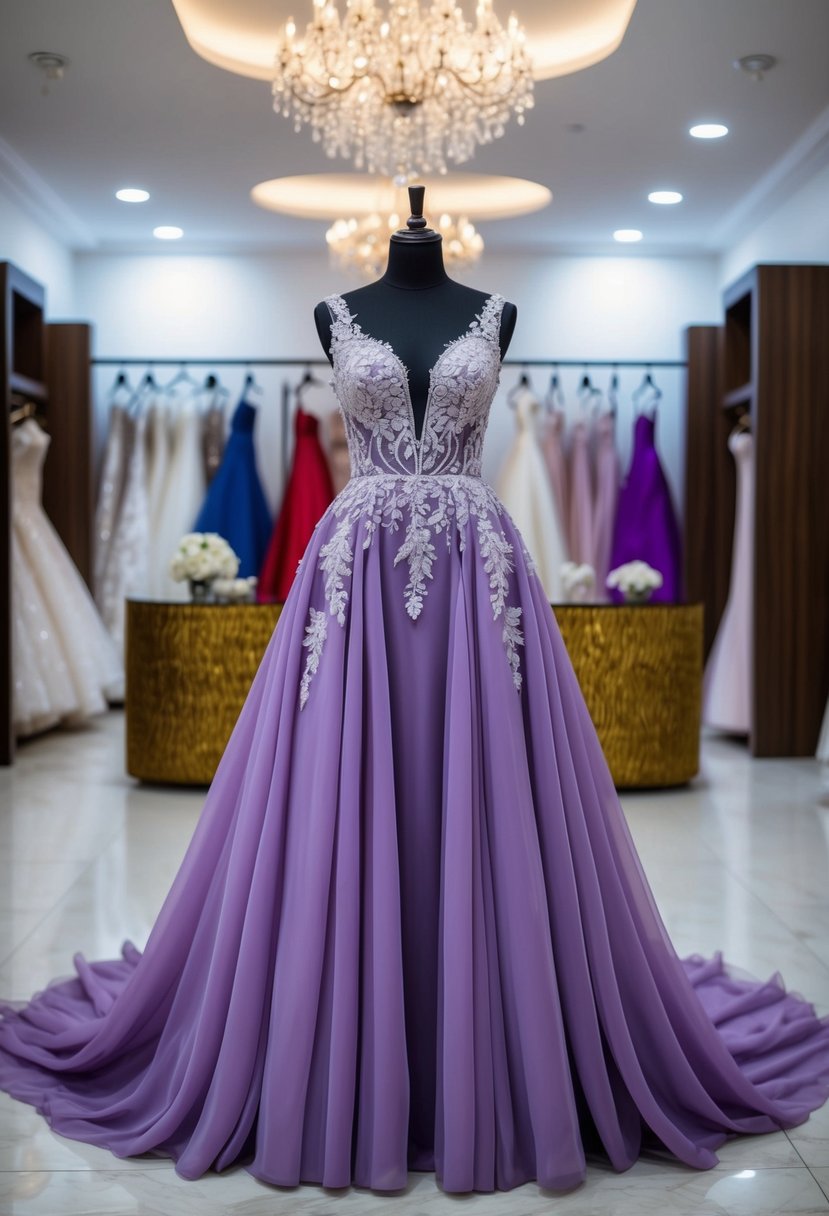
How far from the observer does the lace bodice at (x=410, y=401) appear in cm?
205

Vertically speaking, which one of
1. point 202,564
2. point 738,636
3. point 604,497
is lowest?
point 738,636

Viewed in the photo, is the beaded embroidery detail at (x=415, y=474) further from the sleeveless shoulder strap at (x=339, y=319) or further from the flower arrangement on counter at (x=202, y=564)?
the flower arrangement on counter at (x=202, y=564)

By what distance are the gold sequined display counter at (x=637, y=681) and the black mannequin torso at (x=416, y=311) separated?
2.71 m

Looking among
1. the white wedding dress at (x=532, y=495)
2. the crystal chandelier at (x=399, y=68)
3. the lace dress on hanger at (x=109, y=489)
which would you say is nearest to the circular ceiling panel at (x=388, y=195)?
the white wedding dress at (x=532, y=495)

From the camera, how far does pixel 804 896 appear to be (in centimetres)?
344

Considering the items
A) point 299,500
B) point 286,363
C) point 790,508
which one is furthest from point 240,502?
point 790,508

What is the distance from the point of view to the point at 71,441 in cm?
723

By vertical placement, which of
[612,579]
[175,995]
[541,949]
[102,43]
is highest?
[102,43]

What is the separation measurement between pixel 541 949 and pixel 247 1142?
1.82 feet

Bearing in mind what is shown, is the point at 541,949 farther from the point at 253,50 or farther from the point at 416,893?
the point at 253,50

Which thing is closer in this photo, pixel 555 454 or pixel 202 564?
pixel 202 564

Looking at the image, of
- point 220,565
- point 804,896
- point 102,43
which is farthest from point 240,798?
point 102,43

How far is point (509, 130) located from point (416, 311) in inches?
145

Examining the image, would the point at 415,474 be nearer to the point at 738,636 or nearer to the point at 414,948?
the point at 414,948
